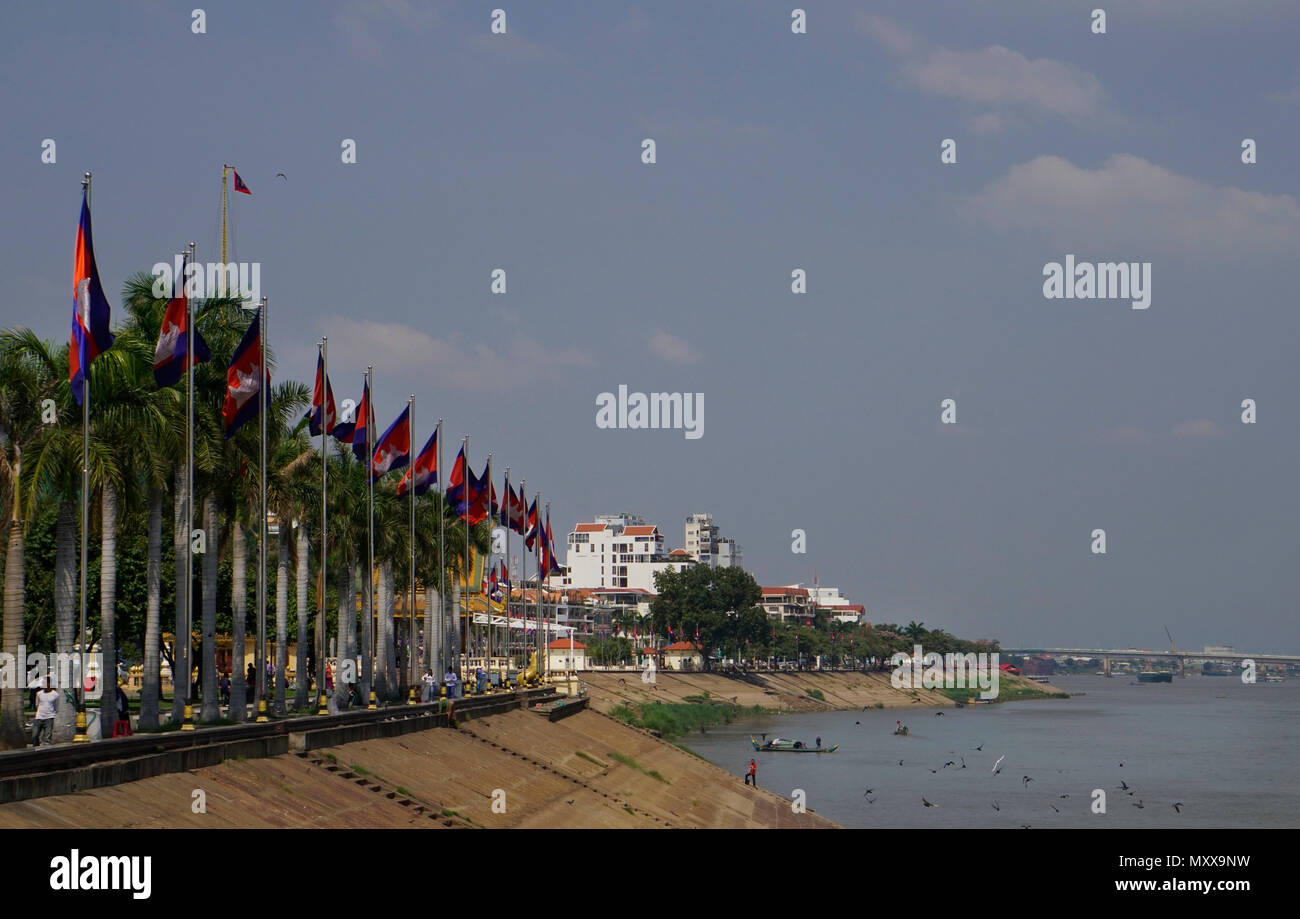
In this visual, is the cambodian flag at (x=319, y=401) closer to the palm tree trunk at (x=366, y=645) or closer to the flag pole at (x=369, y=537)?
the flag pole at (x=369, y=537)

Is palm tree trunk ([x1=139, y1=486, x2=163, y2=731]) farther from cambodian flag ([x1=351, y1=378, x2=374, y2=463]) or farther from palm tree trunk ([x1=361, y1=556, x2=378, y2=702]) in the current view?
palm tree trunk ([x1=361, y1=556, x2=378, y2=702])

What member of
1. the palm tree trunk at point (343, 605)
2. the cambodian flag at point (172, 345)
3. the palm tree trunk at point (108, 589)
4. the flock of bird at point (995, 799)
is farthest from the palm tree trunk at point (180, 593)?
the flock of bird at point (995, 799)

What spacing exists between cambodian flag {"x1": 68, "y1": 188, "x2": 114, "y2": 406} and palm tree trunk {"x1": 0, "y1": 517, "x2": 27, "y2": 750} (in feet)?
15.3

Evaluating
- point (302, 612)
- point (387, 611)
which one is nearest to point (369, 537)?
point (302, 612)

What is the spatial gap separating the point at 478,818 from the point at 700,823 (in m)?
17.8

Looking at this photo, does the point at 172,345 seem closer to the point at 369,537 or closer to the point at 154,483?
the point at 154,483

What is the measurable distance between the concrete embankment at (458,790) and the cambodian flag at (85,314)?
8882mm

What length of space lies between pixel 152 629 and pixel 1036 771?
65.7 m

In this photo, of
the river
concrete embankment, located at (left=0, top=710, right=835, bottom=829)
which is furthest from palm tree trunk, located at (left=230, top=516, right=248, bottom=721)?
the river

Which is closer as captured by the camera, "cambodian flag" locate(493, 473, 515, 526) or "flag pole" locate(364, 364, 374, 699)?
"flag pole" locate(364, 364, 374, 699)

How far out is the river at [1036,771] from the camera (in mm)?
71875

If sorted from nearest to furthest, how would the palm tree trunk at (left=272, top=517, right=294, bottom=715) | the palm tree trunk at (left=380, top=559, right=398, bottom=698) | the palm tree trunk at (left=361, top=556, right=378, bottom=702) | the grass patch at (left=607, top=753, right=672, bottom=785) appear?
the palm tree trunk at (left=272, top=517, right=294, bottom=715) → the palm tree trunk at (left=361, top=556, right=378, bottom=702) → the grass patch at (left=607, top=753, right=672, bottom=785) → the palm tree trunk at (left=380, top=559, right=398, bottom=698)

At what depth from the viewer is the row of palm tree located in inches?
1396
